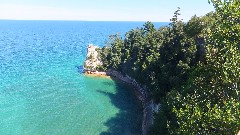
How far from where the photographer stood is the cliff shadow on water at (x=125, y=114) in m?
51.7

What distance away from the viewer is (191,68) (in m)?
49.8

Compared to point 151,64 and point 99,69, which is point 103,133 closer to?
point 151,64

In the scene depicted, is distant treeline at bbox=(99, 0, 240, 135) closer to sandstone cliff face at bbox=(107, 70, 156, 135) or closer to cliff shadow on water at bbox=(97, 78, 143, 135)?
sandstone cliff face at bbox=(107, 70, 156, 135)

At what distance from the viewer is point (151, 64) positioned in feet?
212

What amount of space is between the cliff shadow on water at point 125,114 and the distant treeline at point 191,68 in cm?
484

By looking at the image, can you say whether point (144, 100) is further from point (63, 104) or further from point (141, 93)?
point (63, 104)

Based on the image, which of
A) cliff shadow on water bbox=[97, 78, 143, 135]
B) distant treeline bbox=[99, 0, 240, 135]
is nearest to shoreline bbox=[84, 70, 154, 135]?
cliff shadow on water bbox=[97, 78, 143, 135]

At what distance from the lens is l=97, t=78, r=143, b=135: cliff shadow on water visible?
51.7 metres

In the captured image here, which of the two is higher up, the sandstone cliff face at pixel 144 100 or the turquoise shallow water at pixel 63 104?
the sandstone cliff face at pixel 144 100

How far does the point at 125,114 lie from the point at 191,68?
16.9 meters

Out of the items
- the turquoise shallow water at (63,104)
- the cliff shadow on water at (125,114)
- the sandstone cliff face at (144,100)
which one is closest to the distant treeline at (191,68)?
the sandstone cliff face at (144,100)

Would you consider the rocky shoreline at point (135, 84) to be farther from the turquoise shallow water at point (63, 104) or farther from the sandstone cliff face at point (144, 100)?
the turquoise shallow water at point (63, 104)

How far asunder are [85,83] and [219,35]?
2326 inches

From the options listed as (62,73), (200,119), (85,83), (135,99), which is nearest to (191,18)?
(135,99)
